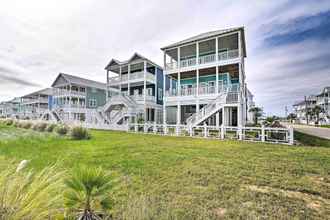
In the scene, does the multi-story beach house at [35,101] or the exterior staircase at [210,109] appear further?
the multi-story beach house at [35,101]

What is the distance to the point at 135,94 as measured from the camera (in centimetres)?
2269

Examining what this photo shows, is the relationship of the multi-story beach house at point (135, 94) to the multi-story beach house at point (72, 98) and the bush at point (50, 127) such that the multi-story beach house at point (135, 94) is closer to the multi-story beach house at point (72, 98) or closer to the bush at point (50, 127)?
the bush at point (50, 127)

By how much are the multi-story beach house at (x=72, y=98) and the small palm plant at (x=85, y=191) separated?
28948 mm

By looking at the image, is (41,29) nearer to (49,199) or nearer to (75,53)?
(75,53)

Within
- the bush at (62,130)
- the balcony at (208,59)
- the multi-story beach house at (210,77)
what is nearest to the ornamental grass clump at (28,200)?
the multi-story beach house at (210,77)

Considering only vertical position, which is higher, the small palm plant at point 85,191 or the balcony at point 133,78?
the balcony at point 133,78

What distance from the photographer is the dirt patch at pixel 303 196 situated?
10.00ft

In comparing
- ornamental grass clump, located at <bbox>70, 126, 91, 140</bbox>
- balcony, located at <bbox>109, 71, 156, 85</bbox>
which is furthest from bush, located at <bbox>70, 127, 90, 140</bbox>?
balcony, located at <bbox>109, 71, 156, 85</bbox>

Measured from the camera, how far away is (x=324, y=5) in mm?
10102

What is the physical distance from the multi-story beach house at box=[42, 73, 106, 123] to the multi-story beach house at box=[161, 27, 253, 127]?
17.8 metres

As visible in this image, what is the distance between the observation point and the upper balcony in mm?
15625

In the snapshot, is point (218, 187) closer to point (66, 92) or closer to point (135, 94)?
point (135, 94)

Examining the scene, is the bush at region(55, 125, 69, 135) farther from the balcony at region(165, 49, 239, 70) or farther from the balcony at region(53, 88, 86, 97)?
the balcony at region(53, 88, 86, 97)

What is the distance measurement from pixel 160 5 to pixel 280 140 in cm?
1115
